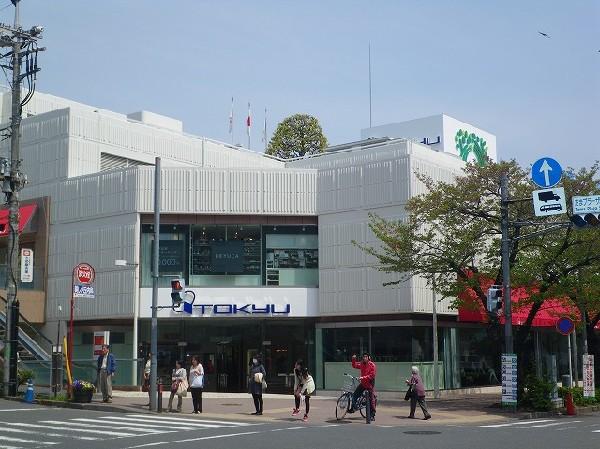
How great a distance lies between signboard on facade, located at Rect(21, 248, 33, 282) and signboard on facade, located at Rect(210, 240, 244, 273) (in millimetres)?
8725

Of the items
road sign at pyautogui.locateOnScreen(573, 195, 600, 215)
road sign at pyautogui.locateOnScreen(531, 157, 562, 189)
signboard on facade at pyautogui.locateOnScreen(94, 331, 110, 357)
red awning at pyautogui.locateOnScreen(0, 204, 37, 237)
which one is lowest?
signboard on facade at pyautogui.locateOnScreen(94, 331, 110, 357)

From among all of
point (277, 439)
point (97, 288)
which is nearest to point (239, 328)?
point (97, 288)

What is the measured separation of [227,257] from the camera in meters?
36.3

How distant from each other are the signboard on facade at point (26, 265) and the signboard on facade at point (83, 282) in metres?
9.95

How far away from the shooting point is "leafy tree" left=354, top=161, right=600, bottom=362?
27.9 m

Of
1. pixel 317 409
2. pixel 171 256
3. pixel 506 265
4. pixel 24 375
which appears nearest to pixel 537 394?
pixel 506 265

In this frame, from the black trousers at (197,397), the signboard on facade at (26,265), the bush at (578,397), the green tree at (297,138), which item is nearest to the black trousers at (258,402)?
the black trousers at (197,397)

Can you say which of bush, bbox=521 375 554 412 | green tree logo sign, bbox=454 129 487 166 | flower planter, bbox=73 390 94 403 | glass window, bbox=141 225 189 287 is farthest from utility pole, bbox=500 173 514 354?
green tree logo sign, bbox=454 129 487 166

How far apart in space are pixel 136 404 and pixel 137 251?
10.8m

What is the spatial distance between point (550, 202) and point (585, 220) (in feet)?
4.92

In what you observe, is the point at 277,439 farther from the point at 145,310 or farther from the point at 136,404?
the point at 145,310

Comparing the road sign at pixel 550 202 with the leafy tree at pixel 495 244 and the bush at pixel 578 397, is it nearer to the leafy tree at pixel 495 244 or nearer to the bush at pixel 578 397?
the leafy tree at pixel 495 244

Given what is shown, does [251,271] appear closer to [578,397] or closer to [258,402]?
[258,402]

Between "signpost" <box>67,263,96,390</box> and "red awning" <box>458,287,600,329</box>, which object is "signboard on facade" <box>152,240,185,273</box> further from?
"red awning" <box>458,287,600,329</box>
